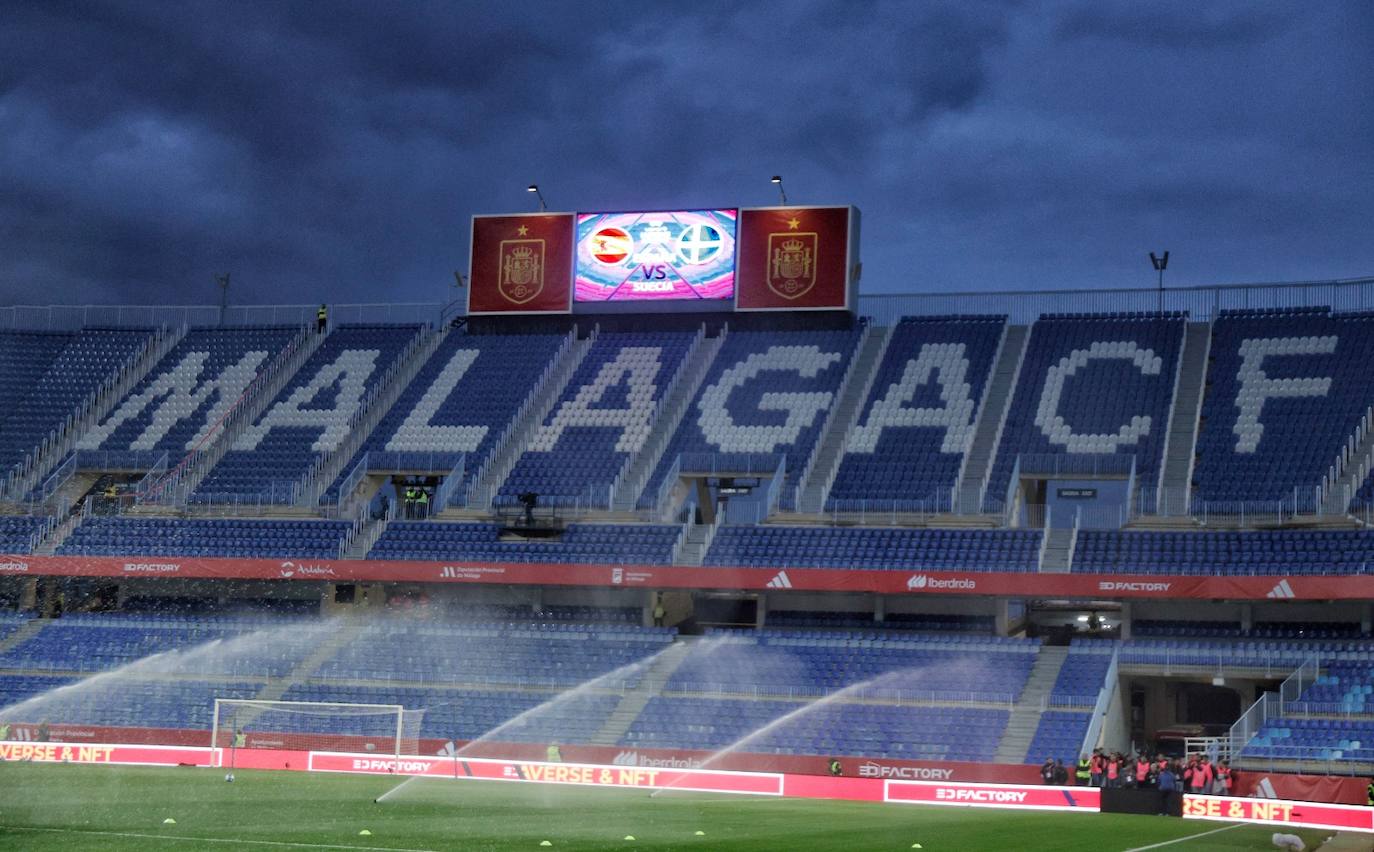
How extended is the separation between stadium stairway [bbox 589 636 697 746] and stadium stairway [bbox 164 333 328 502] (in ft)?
63.1

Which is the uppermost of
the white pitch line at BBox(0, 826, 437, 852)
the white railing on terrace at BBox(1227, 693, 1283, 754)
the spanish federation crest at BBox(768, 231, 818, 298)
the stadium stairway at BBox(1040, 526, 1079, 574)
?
the spanish federation crest at BBox(768, 231, 818, 298)

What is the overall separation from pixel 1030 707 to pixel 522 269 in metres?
28.0

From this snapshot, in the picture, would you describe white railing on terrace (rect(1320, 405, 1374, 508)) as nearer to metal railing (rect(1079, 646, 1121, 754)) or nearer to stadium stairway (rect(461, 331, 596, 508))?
metal railing (rect(1079, 646, 1121, 754))

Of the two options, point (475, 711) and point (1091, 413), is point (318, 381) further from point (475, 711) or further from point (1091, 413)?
point (1091, 413)

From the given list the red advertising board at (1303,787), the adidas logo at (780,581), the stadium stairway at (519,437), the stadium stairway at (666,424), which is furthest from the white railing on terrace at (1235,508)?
the stadium stairway at (519,437)

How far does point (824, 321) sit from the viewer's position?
195ft

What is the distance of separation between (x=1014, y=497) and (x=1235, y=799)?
18.1 meters

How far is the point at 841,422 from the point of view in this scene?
55.4m

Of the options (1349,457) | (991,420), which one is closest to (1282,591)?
(1349,457)

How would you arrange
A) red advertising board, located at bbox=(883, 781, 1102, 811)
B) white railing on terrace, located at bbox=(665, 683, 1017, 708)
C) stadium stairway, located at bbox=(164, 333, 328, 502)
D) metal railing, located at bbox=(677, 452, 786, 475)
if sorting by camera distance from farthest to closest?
stadium stairway, located at bbox=(164, 333, 328, 502), metal railing, located at bbox=(677, 452, 786, 475), white railing on terrace, located at bbox=(665, 683, 1017, 708), red advertising board, located at bbox=(883, 781, 1102, 811)

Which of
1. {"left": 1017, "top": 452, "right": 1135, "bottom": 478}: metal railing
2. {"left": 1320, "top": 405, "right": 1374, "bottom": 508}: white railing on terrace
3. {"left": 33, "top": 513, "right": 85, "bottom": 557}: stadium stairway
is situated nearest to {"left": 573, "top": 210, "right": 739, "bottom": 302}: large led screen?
{"left": 1017, "top": 452, "right": 1135, "bottom": 478}: metal railing

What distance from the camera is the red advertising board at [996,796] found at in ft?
111

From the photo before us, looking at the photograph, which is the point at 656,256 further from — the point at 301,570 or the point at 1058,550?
the point at 1058,550

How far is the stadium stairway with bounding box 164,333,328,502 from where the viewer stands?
191 feet
